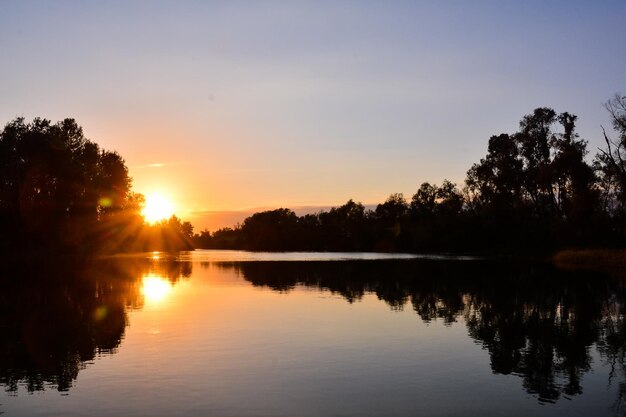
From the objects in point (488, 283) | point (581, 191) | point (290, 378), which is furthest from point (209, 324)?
point (581, 191)

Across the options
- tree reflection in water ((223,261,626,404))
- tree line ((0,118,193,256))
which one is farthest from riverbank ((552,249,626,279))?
tree line ((0,118,193,256))

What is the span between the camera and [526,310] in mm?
39000

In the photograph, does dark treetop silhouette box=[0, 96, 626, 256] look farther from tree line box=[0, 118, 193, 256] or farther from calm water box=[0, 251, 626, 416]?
calm water box=[0, 251, 626, 416]

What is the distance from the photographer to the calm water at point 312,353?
1752 cm

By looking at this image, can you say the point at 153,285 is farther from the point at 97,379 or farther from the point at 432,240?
the point at 432,240

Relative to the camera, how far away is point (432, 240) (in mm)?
168125

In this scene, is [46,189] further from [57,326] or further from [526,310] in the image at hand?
[526,310]

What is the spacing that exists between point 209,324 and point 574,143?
83.0m

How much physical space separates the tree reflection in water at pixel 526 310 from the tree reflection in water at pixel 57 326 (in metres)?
14.7

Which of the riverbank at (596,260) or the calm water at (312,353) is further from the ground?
the riverbank at (596,260)

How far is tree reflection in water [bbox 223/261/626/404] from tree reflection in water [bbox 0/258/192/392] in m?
14.7

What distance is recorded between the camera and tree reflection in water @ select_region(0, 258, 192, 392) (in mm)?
21391

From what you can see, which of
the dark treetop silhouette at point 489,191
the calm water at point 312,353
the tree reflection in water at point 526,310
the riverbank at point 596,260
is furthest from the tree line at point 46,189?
the riverbank at point 596,260

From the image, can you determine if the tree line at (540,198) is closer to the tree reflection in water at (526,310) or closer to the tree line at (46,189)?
the tree reflection in water at (526,310)
